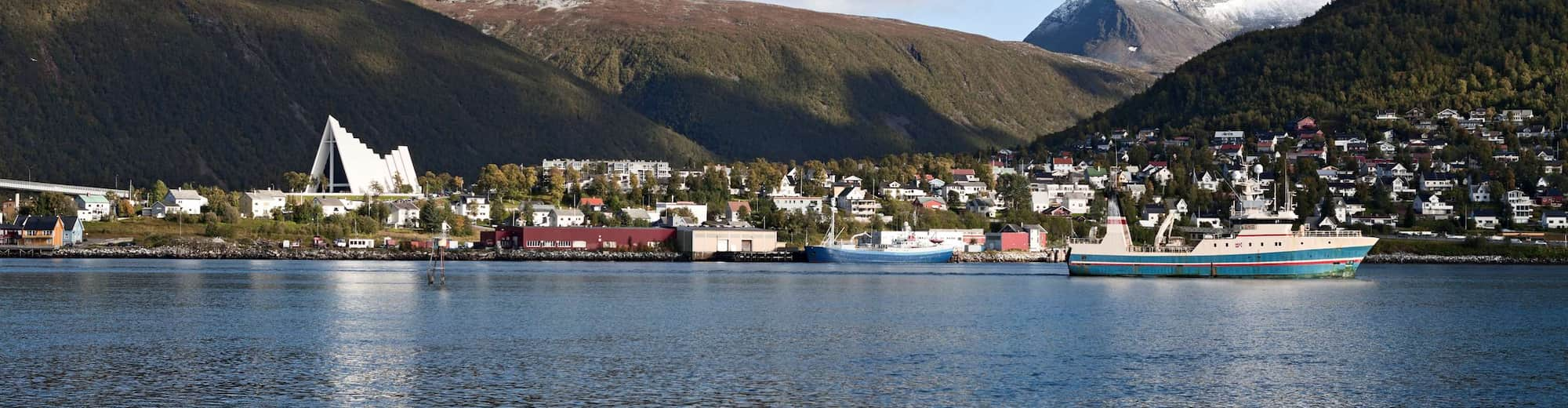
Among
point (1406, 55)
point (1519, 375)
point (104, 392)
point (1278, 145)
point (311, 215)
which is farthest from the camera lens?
point (1406, 55)

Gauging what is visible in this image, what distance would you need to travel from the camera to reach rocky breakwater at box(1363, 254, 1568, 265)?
11194cm

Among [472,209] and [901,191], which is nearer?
[472,209]

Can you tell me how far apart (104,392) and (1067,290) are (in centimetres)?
4445

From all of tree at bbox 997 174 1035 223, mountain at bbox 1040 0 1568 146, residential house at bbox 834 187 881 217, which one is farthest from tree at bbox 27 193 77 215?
mountain at bbox 1040 0 1568 146

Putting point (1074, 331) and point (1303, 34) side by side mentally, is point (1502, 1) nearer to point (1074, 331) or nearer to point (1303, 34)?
point (1303, 34)

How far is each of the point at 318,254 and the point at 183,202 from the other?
27.3 meters

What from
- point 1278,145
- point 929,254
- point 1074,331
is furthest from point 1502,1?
point 1074,331

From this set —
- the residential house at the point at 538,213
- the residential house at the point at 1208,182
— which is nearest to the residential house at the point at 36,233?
the residential house at the point at 538,213

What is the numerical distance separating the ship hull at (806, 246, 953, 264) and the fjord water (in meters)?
41.3

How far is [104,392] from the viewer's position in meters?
34.6

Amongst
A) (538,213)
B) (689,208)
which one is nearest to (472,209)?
(538,213)

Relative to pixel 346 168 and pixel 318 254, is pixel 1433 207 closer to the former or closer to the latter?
pixel 318 254

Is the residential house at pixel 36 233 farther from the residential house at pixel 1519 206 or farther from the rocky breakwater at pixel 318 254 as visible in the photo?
the residential house at pixel 1519 206

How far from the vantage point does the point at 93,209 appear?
5551 inches
